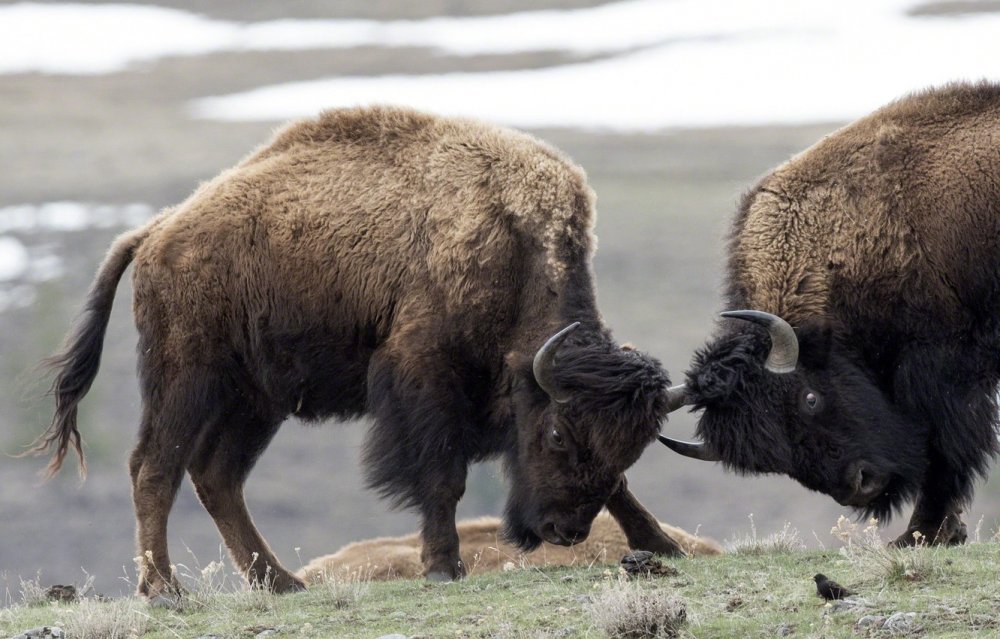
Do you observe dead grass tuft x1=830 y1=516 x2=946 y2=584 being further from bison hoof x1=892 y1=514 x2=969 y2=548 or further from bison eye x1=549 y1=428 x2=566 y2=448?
bison eye x1=549 y1=428 x2=566 y2=448

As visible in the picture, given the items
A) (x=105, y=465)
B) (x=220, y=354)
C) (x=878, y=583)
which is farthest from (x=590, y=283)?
(x=105, y=465)

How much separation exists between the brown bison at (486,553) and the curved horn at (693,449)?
1.51 meters

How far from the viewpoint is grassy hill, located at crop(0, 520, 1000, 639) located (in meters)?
5.83

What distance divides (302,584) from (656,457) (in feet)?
99.6

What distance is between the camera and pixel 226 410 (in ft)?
30.1

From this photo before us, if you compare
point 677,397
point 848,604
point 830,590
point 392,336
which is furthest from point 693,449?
point 848,604

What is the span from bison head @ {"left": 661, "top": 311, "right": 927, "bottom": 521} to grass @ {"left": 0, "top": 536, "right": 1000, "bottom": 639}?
1.75 ft

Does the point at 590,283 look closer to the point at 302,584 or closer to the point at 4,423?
the point at 302,584

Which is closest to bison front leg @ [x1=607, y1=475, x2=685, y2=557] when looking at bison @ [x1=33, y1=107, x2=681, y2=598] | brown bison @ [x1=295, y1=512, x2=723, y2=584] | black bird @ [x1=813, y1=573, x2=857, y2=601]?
bison @ [x1=33, y1=107, x2=681, y2=598]

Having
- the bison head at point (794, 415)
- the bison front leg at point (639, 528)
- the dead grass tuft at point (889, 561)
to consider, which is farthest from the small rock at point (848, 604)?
the bison front leg at point (639, 528)

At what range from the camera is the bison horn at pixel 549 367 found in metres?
8.16

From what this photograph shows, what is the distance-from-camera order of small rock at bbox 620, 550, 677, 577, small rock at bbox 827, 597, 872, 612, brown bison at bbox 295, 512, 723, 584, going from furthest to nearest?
brown bison at bbox 295, 512, 723, 584 → small rock at bbox 620, 550, 677, 577 → small rock at bbox 827, 597, 872, 612

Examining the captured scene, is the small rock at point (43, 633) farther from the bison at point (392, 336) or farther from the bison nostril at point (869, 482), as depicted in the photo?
the bison nostril at point (869, 482)

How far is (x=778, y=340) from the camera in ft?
27.5
